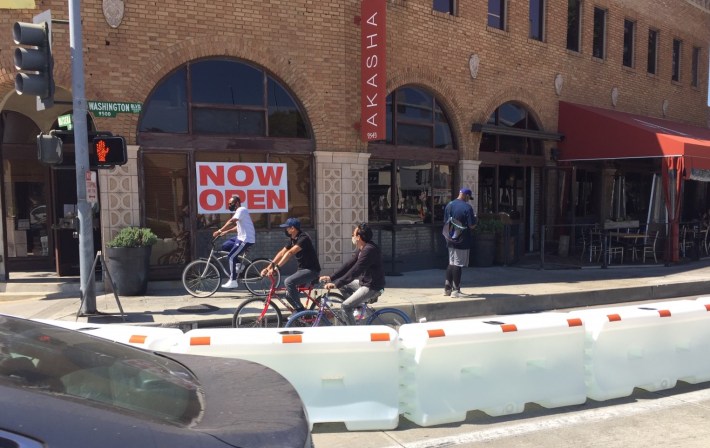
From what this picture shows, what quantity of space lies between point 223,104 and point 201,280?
3.52m

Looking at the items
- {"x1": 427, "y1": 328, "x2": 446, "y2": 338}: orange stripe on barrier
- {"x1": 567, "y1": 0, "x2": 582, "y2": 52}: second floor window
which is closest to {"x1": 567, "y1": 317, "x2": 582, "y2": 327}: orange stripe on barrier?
{"x1": 427, "y1": 328, "x2": 446, "y2": 338}: orange stripe on barrier

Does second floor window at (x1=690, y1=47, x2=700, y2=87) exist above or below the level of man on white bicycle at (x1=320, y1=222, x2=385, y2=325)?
above

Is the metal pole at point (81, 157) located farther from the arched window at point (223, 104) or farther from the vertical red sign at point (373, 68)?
the vertical red sign at point (373, 68)

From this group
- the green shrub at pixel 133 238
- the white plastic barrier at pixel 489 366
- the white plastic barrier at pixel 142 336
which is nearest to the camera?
the white plastic barrier at pixel 142 336

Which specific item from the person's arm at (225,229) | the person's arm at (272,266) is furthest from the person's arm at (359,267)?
the person's arm at (225,229)

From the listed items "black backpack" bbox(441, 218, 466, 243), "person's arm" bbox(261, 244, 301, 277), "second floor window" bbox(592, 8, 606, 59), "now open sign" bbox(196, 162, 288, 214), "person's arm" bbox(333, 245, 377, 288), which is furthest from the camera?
"second floor window" bbox(592, 8, 606, 59)

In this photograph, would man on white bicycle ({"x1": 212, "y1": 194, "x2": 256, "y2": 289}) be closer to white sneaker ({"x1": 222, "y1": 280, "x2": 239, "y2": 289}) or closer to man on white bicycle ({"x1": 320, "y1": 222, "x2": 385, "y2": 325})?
white sneaker ({"x1": 222, "y1": 280, "x2": 239, "y2": 289})

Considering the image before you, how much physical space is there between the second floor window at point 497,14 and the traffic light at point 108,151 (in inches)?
398

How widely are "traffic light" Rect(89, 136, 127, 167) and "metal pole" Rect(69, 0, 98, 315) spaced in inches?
6.7

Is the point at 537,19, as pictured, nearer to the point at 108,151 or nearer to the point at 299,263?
the point at 299,263

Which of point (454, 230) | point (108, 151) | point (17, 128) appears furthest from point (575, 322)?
point (17, 128)

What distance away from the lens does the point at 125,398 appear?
1.90 meters

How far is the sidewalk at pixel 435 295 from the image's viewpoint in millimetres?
8047

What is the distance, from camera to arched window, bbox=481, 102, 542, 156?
13953mm
